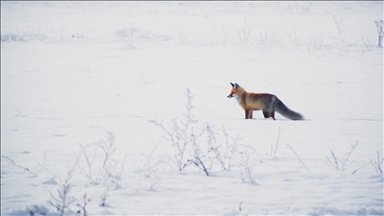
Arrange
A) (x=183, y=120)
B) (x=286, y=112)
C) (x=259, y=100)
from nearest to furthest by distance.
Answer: (x=183, y=120) < (x=286, y=112) < (x=259, y=100)

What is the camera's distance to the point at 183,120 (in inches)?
283

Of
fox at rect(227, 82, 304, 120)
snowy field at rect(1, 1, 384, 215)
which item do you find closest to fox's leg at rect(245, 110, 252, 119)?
fox at rect(227, 82, 304, 120)

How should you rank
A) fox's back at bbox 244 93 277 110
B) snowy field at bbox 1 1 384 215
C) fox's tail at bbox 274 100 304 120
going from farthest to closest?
fox's back at bbox 244 93 277 110, fox's tail at bbox 274 100 304 120, snowy field at bbox 1 1 384 215

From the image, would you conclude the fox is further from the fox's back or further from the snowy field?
the snowy field

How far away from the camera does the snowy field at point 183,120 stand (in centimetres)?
404

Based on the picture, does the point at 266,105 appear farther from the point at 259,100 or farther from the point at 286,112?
the point at 286,112

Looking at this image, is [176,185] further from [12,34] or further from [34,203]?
[12,34]

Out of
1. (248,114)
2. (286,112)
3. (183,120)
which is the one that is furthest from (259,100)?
(183,120)

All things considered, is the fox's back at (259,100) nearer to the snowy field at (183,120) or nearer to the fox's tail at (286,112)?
→ the fox's tail at (286,112)

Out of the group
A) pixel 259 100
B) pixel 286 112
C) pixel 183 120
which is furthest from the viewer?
pixel 259 100

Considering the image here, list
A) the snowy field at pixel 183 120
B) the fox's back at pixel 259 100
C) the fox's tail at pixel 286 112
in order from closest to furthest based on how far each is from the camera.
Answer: the snowy field at pixel 183 120 < the fox's tail at pixel 286 112 < the fox's back at pixel 259 100

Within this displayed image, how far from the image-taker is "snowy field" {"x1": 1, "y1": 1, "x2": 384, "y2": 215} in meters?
4.04

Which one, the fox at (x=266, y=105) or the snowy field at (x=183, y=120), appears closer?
the snowy field at (x=183, y=120)

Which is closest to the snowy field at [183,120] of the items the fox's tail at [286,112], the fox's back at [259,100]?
the fox's tail at [286,112]
